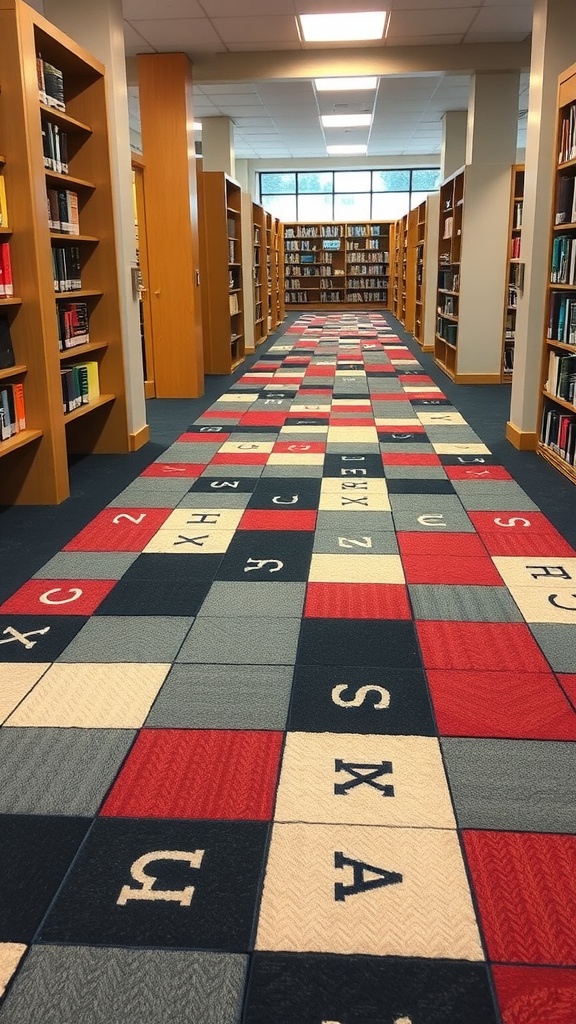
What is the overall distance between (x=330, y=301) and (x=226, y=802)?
22.7 metres

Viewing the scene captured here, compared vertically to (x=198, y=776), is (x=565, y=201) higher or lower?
higher

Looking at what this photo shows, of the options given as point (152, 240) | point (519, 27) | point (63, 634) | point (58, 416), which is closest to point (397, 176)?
point (519, 27)

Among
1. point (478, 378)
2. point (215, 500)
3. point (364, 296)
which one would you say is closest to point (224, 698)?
point (215, 500)

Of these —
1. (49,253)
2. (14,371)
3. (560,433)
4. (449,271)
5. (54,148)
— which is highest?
(54,148)

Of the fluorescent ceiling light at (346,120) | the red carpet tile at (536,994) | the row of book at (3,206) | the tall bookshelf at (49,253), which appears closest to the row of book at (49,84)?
the tall bookshelf at (49,253)

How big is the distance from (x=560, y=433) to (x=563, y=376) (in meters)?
0.37

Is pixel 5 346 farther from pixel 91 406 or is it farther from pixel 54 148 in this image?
pixel 54 148

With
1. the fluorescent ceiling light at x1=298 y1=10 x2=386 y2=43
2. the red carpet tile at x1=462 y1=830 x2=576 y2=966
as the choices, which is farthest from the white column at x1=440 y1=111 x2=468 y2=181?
the red carpet tile at x1=462 y1=830 x2=576 y2=966

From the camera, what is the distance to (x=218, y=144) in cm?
1436

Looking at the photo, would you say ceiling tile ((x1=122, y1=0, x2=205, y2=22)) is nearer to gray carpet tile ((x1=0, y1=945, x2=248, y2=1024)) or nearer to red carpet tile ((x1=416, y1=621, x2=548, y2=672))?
red carpet tile ((x1=416, y1=621, x2=548, y2=672))

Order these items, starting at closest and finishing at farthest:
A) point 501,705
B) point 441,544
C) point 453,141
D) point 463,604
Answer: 1. point 501,705
2. point 463,604
3. point 441,544
4. point 453,141

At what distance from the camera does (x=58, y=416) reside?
4.83 meters

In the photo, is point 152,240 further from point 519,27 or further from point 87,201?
point 519,27

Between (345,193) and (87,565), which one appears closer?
(87,565)
